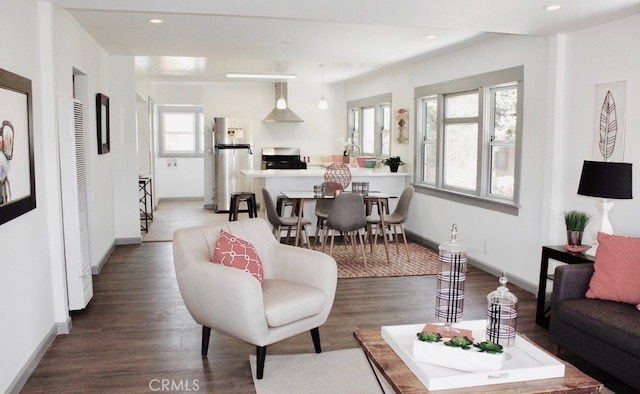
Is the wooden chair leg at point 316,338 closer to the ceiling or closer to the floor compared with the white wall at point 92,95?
closer to the floor

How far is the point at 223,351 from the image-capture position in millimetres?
3535

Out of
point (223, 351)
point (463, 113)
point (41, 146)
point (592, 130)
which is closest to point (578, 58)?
point (592, 130)

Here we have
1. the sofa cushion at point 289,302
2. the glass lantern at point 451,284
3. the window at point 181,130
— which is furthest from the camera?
the window at point 181,130

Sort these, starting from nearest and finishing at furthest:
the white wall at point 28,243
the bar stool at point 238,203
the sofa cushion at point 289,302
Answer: the white wall at point 28,243 → the sofa cushion at point 289,302 → the bar stool at point 238,203

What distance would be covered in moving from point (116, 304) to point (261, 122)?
6.46m

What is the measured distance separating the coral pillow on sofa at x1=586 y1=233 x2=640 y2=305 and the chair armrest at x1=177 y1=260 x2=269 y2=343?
2.01 meters

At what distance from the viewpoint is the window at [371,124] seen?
8.65 m

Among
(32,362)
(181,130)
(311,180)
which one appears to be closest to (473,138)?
(311,180)

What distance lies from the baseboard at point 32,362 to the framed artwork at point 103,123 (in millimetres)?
2453

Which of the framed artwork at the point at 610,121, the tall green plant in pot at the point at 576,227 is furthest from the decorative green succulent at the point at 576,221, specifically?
the framed artwork at the point at 610,121

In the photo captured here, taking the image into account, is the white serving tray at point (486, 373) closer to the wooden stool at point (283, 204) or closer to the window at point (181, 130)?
the wooden stool at point (283, 204)

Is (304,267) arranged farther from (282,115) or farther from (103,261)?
(282,115)

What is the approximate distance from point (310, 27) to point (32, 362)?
3428mm

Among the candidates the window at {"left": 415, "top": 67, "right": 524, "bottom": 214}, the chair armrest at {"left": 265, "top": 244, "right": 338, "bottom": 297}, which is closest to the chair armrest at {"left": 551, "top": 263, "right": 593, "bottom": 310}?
the chair armrest at {"left": 265, "top": 244, "right": 338, "bottom": 297}
